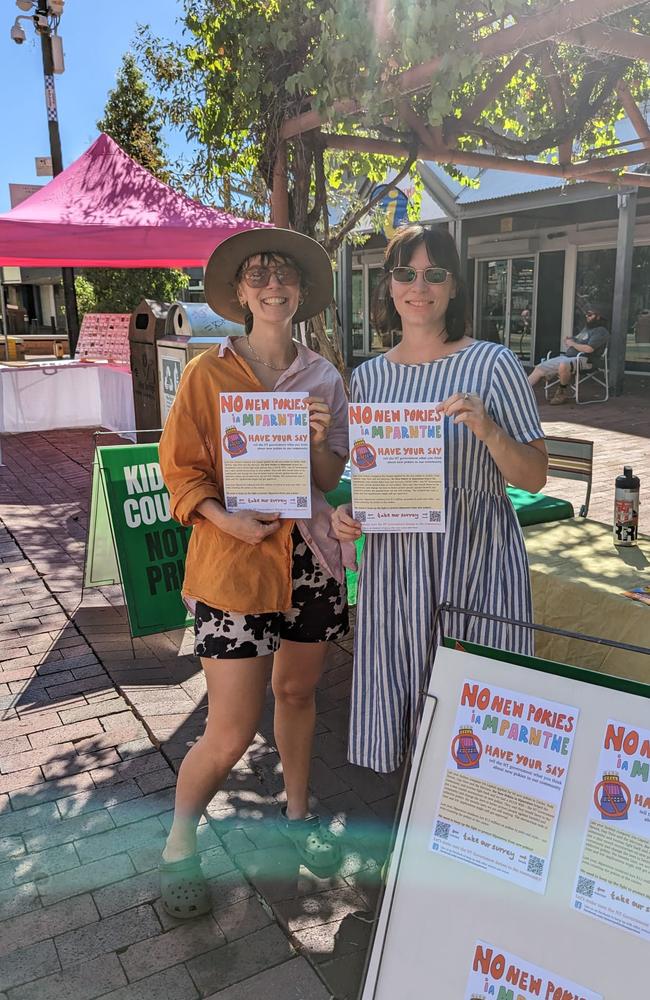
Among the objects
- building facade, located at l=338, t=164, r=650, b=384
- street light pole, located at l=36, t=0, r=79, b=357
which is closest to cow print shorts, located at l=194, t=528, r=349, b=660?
building facade, located at l=338, t=164, r=650, b=384

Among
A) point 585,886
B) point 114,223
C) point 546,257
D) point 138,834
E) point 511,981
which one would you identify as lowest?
point 138,834

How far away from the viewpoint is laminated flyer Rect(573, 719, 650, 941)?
144 cm

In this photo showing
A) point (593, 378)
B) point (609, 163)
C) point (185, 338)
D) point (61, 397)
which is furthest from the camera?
point (593, 378)

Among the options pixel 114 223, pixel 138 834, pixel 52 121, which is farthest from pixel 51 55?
pixel 138 834

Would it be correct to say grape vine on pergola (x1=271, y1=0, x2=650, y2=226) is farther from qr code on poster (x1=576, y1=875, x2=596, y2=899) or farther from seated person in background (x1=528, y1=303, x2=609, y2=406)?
seated person in background (x1=528, y1=303, x2=609, y2=406)

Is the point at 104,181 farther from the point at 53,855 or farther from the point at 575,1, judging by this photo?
the point at 53,855

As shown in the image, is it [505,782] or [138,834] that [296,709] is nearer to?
[138,834]

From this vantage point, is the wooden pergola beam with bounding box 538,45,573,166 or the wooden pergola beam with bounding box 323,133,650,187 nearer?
the wooden pergola beam with bounding box 323,133,650,187

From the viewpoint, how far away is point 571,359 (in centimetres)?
1291

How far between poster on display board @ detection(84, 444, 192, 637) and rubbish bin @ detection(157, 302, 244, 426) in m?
2.85

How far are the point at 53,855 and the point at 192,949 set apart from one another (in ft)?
2.36

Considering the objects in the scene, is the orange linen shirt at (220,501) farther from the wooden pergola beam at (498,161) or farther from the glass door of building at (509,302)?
the glass door of building at (509,302)

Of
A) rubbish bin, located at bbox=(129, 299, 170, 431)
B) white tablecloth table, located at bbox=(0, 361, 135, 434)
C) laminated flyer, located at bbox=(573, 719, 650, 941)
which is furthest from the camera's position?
white tablecloth table, located at bbox=(0, 361, 135, 434)

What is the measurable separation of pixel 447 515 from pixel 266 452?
51 centimetres
